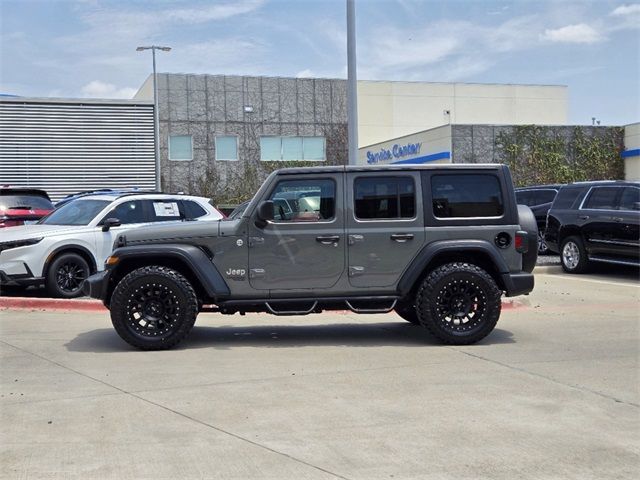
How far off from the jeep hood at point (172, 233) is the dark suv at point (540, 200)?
451 inches

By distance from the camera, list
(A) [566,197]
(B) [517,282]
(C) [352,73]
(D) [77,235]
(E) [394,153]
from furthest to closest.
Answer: (E) [394,153]
(C) [352,73]
(A) [566,197]
(D) [77,235]
(B) [517,282]

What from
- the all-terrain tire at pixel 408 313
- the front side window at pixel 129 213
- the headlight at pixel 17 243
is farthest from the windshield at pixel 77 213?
the all-terrain tire at pixel 408 313

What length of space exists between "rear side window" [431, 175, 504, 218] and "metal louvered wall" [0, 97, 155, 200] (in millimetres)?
20909

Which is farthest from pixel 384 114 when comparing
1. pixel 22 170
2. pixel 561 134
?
→ pixel 22 170

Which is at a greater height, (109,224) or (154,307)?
(109,224)

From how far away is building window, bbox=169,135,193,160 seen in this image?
1599 inches

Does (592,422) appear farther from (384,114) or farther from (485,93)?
(485,93)

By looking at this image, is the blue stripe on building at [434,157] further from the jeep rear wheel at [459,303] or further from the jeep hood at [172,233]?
the jeep hood at [172,233]

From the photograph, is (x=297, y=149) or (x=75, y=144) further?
(x=297, y=149)

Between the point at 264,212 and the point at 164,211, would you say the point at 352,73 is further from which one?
the point at 264,212

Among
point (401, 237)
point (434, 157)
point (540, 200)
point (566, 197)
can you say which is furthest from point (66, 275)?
point (434, 157)

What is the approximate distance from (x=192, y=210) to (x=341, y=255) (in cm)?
493

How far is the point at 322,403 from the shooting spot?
5504 millimetres

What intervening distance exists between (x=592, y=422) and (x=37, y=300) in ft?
26.0
